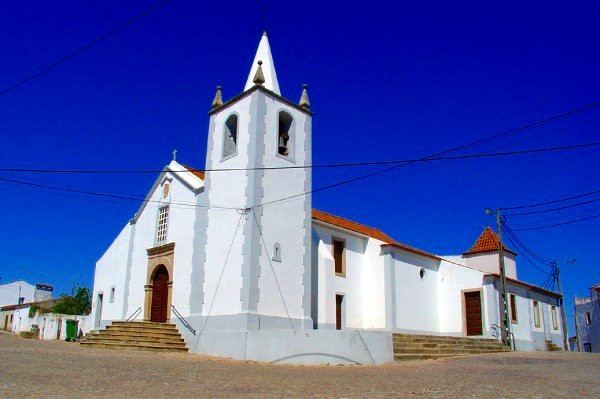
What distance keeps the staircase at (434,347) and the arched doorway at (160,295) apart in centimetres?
902

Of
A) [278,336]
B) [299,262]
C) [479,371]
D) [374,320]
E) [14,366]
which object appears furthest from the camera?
[374,320]

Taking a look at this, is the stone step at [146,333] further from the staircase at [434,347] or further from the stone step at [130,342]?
the staircase at [434,347]

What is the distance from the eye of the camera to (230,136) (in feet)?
69.5

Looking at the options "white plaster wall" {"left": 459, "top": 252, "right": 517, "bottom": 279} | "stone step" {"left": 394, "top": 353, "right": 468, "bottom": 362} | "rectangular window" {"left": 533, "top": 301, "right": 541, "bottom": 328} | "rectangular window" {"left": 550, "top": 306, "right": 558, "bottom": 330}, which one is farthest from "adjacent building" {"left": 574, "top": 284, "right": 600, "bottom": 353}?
"stone step" {"left": 394, "top": 353, "right": 468, "bottom": 362}

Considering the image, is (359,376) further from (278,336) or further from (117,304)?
(117,304)

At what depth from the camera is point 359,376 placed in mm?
11523

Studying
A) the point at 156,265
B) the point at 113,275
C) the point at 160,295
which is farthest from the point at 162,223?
the point at 113,275

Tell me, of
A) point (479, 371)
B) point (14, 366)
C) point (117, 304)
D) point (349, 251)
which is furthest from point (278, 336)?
point (117, 304)

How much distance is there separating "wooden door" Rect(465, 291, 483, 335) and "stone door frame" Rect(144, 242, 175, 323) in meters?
14.0

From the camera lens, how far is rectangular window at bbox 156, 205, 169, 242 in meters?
22.7

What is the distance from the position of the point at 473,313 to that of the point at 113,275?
1697 centimetres

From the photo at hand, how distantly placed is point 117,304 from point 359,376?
1601cm

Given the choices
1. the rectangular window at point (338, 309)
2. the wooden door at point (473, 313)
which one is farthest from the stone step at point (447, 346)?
the rectangular window at point (338, 309)

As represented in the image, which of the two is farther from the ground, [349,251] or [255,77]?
[255,77]
